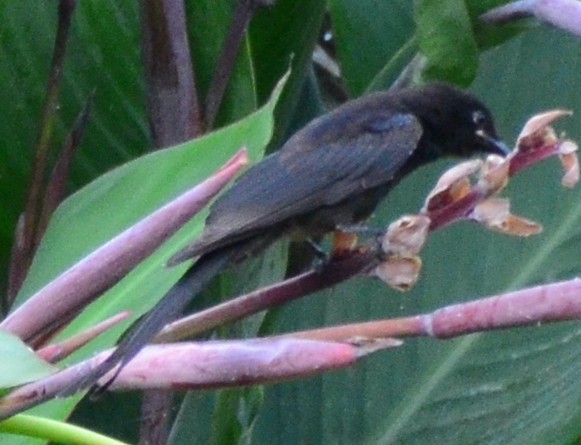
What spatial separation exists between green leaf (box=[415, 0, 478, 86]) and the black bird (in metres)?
0.12

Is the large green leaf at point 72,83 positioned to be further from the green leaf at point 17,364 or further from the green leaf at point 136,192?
the green leaf at point 17,364

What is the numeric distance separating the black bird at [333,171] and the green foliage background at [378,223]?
0.07m

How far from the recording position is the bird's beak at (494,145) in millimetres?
1382

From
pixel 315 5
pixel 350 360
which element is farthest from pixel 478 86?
pixel 350 360

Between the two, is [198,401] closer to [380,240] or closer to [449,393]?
[449,393]

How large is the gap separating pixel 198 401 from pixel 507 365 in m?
0.39

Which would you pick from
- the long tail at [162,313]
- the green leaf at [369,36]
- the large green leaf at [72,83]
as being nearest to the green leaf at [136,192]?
the long tail at [162,313]

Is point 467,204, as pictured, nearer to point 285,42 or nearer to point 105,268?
point 105,268

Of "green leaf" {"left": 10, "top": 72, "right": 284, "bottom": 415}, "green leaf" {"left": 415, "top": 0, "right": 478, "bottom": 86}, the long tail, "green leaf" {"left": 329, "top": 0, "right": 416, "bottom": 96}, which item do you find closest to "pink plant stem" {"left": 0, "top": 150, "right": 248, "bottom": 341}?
the long tail

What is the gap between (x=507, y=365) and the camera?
1.45 meters

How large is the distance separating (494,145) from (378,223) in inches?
7.2

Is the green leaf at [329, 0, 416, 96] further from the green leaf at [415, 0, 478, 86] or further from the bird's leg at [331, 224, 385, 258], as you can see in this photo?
the bird's leg at [331, 224, 385, 258]

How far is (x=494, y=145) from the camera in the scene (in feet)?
4.75

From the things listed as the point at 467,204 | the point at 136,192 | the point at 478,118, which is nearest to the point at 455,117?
the point at 478,118
